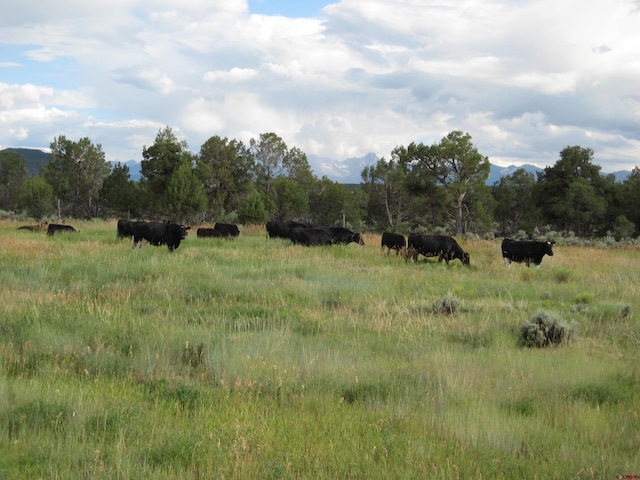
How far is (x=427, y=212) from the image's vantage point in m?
59.5

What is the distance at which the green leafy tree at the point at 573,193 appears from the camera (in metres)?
45.2

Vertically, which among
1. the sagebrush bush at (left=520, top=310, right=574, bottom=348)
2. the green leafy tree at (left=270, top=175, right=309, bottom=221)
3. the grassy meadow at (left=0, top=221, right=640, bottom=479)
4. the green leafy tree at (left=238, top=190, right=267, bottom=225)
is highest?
the green leafy tree at (left=270, top=175, right=309, bottom=221)

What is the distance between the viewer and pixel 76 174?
55469 mm

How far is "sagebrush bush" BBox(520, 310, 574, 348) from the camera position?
8.12 meters

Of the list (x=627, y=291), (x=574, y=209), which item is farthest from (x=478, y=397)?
(x=574, y=209)

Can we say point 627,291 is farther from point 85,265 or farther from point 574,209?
point 574,209

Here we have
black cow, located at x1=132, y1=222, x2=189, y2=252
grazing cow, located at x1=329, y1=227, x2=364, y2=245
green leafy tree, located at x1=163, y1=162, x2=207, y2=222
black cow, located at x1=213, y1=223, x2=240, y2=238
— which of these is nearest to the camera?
black cow, located at x1=132, y1=222, x2=189, y2=252

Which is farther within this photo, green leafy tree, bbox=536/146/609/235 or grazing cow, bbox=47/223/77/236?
green leafy tree, bbox=536/146/609/235

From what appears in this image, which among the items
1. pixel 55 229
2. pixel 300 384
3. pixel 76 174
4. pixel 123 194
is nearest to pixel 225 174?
pixel 123 194

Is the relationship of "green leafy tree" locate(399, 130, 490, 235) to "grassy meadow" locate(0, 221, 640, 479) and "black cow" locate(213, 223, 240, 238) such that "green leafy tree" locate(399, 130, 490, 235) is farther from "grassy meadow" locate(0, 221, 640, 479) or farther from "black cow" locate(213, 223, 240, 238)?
"grassy meadow" locate(0, 221, 640, 479)

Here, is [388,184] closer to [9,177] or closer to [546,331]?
[546,331]

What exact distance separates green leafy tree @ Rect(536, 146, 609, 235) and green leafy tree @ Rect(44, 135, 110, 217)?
46.3 metres

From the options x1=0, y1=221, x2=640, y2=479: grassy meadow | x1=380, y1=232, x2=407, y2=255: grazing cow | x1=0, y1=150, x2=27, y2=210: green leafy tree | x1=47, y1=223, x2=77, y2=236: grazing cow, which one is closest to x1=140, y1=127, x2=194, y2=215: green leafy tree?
x1=47, y1=223, x2=77, y2=236: grazing cow

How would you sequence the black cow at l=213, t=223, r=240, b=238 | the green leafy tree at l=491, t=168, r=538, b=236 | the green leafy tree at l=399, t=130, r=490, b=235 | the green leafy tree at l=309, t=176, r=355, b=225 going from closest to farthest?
the black cow at l=213, t=223, r=240, b=238 → the green leafy tree at l=399, t=130, r=490, b=235 → the green leafy tree at l=309, t=176, r=355, b=225 → the green leafy tree at l=491, t=168, r=538, b=236
